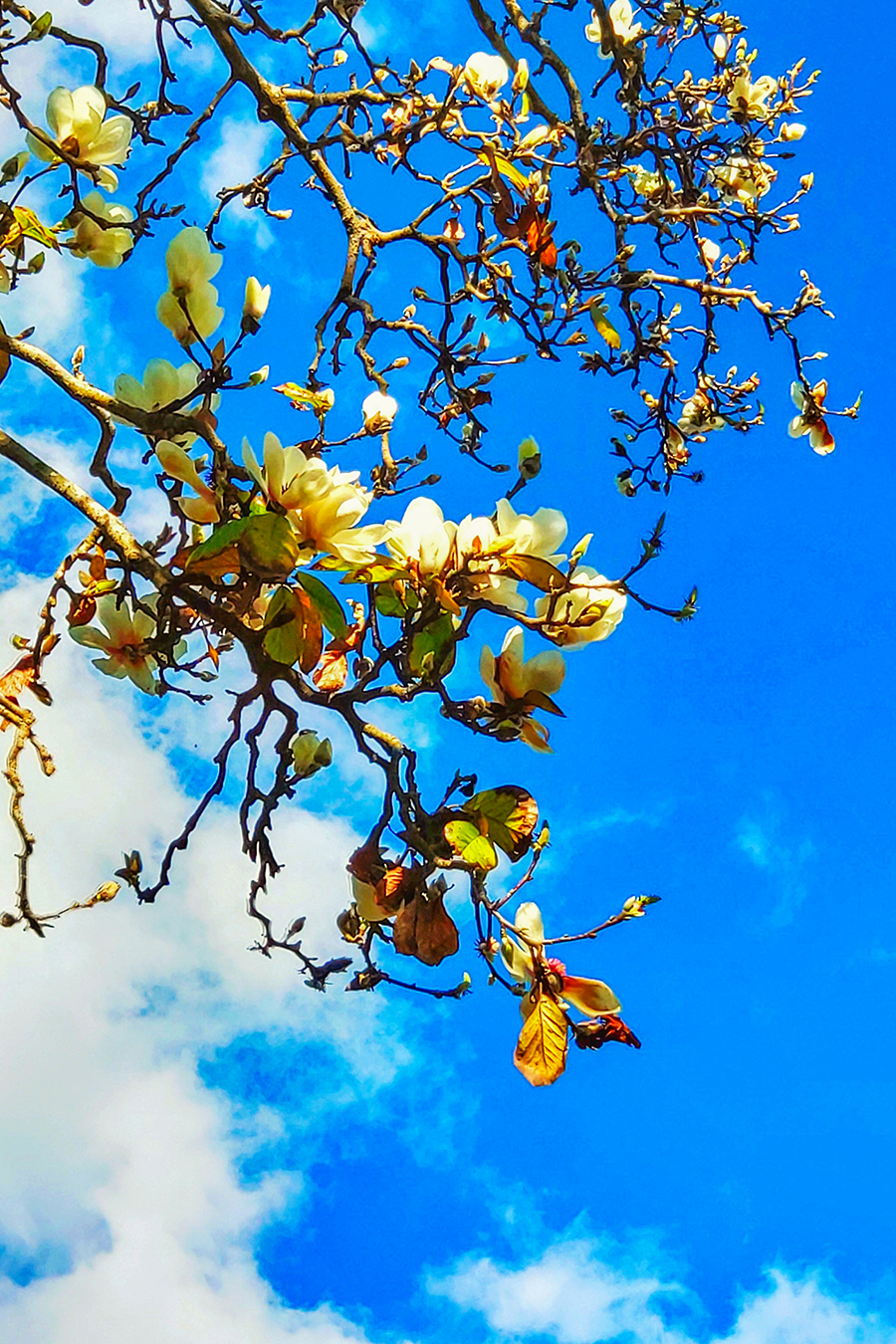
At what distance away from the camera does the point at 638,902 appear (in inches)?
55.3

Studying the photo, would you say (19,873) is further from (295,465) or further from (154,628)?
(295,465)

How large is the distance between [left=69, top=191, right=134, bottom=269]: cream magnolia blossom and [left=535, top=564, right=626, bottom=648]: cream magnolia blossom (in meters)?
1.09

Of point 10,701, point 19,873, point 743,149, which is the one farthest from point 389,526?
point 743,149

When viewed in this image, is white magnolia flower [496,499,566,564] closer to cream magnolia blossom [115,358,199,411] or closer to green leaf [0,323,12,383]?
cream magnolia blossom [115,358,199,411]

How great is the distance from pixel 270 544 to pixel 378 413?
85 cm

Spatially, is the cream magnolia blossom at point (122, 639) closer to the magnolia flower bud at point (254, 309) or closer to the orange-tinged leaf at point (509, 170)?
the magnolia flower bud at point (254, 309)

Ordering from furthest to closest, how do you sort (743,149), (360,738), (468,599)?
1. (743,149)
2. (360,738)
3. (468,599)

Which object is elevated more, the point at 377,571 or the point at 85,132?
the point at 85,132

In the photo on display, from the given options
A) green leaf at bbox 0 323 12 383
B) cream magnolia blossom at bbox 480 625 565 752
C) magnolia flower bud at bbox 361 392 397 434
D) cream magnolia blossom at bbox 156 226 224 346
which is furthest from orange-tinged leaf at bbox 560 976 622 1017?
green leaf at bbox 0 323 12 383

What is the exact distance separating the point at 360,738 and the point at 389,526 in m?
0.31

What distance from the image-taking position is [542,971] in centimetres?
129

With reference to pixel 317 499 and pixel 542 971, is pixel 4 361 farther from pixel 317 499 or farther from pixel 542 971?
pixel 542 971

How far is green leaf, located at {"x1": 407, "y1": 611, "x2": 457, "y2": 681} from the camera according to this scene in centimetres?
132

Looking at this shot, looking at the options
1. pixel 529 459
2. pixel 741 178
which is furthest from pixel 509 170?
pixel 741 178
